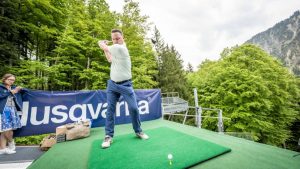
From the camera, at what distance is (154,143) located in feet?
7.58

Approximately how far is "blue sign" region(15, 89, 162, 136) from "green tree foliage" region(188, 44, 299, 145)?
12.5 meters

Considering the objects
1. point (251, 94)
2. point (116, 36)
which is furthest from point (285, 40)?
point (116, 36)

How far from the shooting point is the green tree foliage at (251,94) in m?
13.7

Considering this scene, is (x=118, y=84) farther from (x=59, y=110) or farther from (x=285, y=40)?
(x=285, y=40)

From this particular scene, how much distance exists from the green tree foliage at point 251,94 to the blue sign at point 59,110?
12.5 m

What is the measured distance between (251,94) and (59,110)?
46.9ft

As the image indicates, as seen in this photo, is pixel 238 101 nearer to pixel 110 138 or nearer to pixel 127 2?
pixel 127 2

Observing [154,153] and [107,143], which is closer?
[154,153]

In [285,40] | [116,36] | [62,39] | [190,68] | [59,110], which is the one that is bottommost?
[59,110]

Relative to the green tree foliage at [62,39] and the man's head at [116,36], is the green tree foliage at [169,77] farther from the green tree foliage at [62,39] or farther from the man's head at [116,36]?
the man's head at [116,36]

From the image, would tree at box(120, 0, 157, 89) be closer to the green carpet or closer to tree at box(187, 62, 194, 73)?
the green carpet

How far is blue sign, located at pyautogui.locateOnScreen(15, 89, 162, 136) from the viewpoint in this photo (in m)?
3.92

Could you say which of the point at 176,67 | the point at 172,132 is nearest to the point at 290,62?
the point at 176,67

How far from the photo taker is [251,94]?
44.6 feet
